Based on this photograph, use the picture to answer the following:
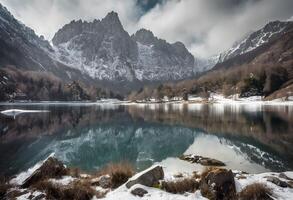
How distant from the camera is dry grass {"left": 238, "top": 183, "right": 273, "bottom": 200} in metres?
16.7

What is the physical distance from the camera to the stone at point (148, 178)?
60.3 ft

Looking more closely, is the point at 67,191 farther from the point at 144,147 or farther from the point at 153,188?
the point at 144,147

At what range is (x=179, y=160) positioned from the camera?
36.2m

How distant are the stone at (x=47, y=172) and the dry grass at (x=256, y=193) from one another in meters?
13.6

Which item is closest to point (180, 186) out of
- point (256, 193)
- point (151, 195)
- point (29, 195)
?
point (151, 195)

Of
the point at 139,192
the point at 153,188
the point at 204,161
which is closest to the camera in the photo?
the point at 139,192

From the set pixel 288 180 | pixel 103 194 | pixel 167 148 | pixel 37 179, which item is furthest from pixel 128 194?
pixel 167 148

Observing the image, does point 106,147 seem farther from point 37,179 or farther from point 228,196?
point 228,196

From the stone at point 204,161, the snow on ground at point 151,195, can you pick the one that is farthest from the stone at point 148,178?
the stone at point 204,161

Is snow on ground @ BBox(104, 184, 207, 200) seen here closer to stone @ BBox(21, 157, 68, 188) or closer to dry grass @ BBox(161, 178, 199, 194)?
dry grass @ BBox(161, 178, 199, 194)

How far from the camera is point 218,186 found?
1748 centimetres

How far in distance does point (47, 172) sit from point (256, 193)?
1483 cm

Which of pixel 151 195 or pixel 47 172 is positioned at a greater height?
pixel 47 172

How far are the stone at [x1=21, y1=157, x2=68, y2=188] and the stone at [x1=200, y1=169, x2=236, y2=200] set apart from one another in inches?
445
